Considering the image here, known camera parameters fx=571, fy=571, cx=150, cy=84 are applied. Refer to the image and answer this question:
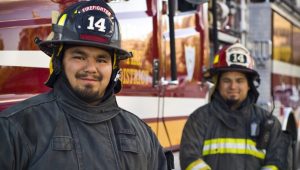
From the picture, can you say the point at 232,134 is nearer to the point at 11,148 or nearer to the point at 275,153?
the point at 275,153

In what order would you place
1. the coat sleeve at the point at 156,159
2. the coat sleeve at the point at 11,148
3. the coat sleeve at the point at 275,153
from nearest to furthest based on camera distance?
1. the coat sleeve at the point at 11,148
2. the coat sleeve at the point at 156,159
3. the coat sleeve at the point at 275,153

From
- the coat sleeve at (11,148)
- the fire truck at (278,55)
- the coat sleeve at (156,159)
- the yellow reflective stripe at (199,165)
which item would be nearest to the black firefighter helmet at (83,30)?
the coat sleeve at (11,148)

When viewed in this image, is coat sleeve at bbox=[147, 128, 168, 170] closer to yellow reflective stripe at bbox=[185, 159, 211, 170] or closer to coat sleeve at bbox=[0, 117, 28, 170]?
coat sleeve at bbox=[0, 117, 28, 170]

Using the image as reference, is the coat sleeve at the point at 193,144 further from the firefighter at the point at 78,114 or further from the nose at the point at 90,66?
the nose at the point at 90,66

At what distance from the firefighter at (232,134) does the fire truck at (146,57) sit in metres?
0.38

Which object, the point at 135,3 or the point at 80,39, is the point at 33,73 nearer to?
the point at 80,39

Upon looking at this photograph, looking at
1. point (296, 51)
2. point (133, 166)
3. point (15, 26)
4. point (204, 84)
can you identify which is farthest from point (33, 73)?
point (296, 51)

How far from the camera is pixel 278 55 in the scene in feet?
22.9

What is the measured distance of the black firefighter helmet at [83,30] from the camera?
1.86m

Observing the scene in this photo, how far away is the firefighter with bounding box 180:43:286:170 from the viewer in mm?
3201

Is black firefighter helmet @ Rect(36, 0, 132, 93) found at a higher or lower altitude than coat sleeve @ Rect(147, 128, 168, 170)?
higher

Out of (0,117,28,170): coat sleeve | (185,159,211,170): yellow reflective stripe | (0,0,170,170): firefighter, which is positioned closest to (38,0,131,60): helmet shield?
(0,0,170,170): firefighter

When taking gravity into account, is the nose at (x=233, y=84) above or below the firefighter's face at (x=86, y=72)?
below

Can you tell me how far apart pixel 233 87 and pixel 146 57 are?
0.57 meters
